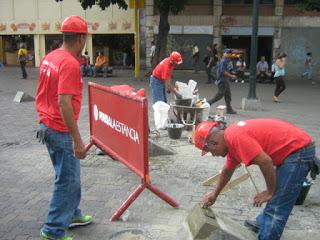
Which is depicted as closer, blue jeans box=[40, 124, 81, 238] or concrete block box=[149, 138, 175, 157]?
blue jeans box=[40, 124, 81, 238]

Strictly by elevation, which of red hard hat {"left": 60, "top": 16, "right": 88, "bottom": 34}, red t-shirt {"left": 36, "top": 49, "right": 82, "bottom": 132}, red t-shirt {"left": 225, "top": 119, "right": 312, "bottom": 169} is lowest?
red t-shirt {"left": 225, "top": 119, "right": 312, "bottom": 169}

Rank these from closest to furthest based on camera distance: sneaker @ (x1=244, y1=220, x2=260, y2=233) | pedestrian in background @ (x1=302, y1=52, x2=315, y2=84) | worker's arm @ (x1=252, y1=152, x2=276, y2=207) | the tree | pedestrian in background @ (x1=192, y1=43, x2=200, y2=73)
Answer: worker's arm @ (x1=252, y1=152, x2=276, y2=207), sneaker @ (x1=244, y1=220, x2=260, y2=233), the tree, pedestrian in background @ (x1=302, y1=52, x2=315, y2=84), pedestrian in background @ (x1=192, y1=43, x2=200, y2=73)

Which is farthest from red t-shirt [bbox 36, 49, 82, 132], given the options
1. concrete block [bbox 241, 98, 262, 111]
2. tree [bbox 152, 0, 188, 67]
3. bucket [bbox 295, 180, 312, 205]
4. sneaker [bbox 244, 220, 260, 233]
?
tree [bbox 152, 0, 188, 67]

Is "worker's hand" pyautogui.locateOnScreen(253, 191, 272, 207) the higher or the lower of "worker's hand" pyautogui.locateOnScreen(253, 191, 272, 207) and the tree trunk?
the lower

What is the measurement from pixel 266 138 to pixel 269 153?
12cm

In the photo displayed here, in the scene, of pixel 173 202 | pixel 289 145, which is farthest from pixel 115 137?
pixel 289 145

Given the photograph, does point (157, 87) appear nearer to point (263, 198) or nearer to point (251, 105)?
point (251, 105)

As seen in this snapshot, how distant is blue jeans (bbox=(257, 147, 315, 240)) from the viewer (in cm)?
367

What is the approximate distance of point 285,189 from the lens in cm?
372

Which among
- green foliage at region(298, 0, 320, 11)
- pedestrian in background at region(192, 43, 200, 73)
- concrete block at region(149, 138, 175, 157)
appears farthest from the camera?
pedestrian in background at region(192, 43, 200, 73)

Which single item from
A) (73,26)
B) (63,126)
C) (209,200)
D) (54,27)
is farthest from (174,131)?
(54,27)

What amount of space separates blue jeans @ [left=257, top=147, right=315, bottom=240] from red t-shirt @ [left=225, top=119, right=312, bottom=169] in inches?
2.5

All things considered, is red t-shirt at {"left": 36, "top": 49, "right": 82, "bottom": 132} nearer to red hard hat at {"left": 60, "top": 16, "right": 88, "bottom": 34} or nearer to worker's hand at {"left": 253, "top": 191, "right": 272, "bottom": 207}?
red hard hat at {"left": 60, "top": 16, "right": 88, "bottom": 34}

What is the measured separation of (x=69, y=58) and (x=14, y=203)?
6.99 ft
